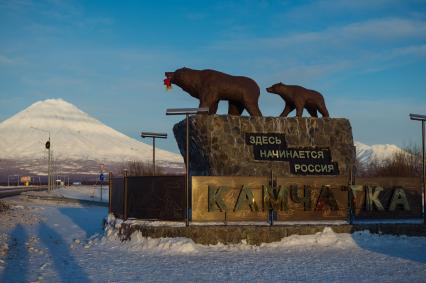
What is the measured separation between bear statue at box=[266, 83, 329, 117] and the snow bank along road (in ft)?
17.8

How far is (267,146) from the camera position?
15641 mm

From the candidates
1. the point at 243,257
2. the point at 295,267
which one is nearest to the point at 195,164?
the point at 243,257

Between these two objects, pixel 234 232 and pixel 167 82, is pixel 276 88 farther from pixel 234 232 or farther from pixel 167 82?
→ pixel 234 232

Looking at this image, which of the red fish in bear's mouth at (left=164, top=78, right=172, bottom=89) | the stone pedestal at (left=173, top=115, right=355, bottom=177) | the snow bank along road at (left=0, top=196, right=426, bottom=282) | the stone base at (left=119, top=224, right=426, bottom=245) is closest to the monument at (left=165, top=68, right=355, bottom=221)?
the stone pedestal at (left=173, top=115, right=355, bottom=177)

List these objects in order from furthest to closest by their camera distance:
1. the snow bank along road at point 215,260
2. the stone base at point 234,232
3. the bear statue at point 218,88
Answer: the bear statue at point 218,88 < the stone base at point 234,232 < the snow bank along road at point 215,260

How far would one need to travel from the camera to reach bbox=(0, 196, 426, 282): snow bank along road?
941 centimetres

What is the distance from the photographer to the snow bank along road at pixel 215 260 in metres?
9.41

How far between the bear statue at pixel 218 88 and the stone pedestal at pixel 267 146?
0.91 metres

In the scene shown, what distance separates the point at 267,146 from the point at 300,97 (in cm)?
243

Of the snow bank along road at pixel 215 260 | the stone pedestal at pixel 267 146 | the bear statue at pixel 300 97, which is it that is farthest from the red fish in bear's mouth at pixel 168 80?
the snow bank along road at pixel 215 260

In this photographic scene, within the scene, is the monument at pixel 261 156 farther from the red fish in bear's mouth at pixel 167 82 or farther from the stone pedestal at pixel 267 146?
the red fish in bear's mouth at pixel 167 82

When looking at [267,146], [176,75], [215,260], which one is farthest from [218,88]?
[215,260]

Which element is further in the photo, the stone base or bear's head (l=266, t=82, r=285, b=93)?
bear's head (l=266, t=82, r=285, b=93)

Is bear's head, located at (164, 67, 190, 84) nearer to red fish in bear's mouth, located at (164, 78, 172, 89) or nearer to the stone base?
red fish in bear's mouth, located at (164, 78, 172, 89)
